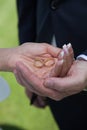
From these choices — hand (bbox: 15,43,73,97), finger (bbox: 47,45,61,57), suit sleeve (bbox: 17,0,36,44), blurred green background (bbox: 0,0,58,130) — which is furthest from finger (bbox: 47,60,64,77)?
blurred green background (bbox: 0,0,58,130)

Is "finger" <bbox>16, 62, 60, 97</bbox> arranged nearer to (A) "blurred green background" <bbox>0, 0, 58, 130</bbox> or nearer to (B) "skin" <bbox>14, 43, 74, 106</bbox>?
(B) "skin" <bbox>14, 43, 74, 106</bbox>

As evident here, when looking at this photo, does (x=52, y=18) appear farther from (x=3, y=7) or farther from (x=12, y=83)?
(x=3, y=7)

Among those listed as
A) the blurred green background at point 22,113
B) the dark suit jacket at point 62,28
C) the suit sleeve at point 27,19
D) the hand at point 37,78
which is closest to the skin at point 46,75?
the hand at point 37,78

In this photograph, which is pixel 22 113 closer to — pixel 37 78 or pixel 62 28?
pixel 62 28

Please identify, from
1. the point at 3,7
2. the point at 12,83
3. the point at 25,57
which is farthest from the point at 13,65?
the point at 3,7

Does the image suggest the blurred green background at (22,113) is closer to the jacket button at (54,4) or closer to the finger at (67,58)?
the jacket button at (54,4)

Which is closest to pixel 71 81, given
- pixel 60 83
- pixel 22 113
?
pixel 60 83

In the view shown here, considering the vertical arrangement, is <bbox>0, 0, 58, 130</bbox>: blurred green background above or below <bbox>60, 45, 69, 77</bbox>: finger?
below
